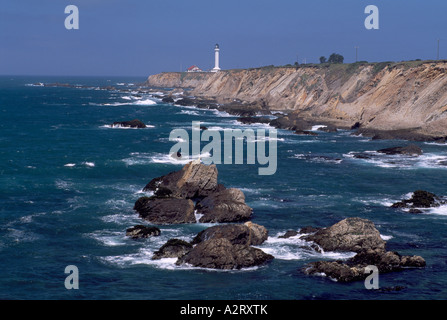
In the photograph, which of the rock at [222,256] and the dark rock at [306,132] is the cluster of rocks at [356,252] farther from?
the dark rock at [306,132]

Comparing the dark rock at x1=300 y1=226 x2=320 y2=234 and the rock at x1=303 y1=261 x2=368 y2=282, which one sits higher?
the dark rock at x1=300 y1=226 x2=320 y2=234

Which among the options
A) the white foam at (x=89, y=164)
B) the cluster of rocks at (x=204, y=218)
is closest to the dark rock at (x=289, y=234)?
the cluster of rocks at (x=204, y=218)

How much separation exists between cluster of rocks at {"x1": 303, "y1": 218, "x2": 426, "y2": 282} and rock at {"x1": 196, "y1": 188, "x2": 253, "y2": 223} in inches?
266

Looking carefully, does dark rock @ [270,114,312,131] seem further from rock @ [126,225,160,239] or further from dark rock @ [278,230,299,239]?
rock @ [126,225,160,239]

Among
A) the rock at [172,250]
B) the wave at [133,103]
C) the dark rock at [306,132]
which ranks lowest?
the rock at [172,250]

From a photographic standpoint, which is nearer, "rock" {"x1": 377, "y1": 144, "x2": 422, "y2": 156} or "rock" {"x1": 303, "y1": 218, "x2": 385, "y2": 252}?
"rock" {"x1": 303, "y1": 218, "x2": 385, "y2": 252}

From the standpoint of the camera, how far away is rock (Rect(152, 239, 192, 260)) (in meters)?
35.2

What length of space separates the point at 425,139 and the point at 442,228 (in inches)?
1891

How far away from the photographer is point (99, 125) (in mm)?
109688

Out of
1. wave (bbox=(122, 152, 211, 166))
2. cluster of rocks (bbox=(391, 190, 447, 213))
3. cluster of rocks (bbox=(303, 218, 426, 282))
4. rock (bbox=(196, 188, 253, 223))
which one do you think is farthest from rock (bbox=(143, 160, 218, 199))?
wave (bbox=(122, 152, 211, 166))

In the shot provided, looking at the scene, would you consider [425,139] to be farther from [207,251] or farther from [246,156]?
[207,251]

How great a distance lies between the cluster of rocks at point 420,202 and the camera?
47597mm
